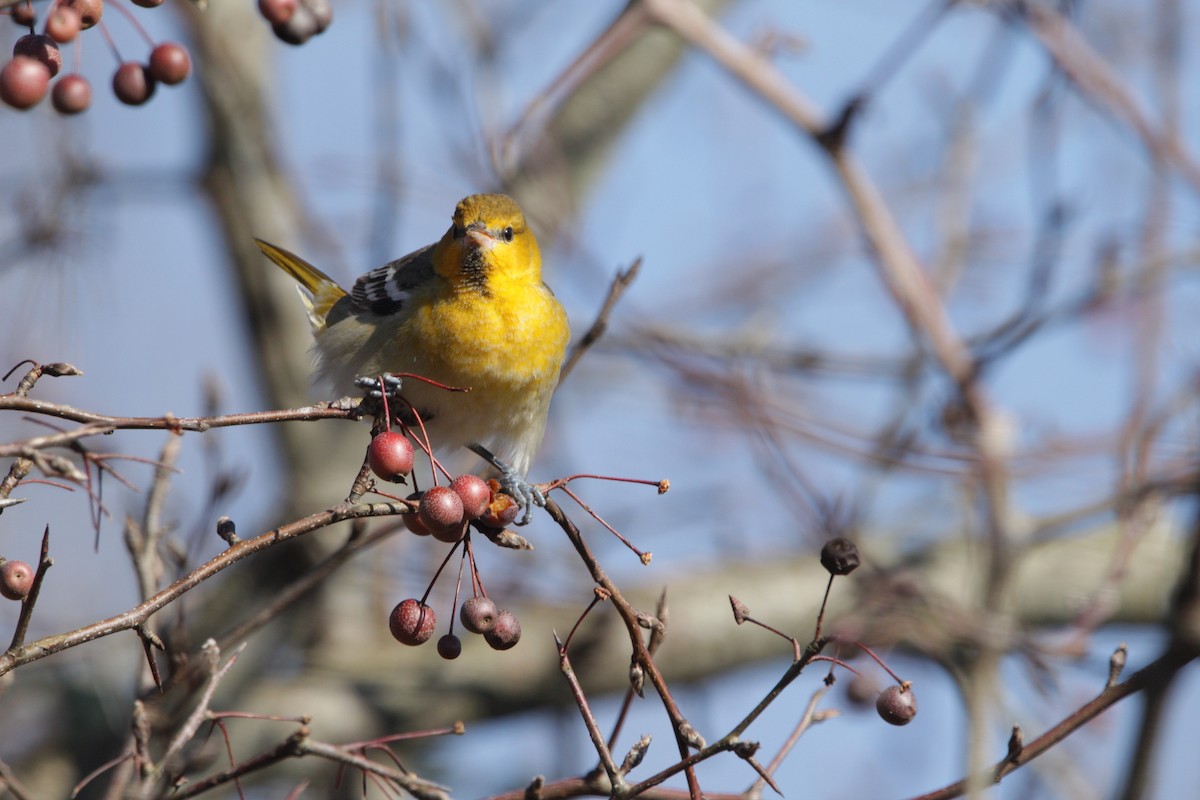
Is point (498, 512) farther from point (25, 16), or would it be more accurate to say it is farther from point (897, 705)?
point (25, 16)

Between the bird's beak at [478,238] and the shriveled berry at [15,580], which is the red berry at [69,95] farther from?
the bird's beak at [478,238]

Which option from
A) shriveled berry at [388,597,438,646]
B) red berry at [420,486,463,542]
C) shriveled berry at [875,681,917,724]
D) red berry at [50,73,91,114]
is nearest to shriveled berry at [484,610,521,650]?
shriveled berry at [388,597,438,646]

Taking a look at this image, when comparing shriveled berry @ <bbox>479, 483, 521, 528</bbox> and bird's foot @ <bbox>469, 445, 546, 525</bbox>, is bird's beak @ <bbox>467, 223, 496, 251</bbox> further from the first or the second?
shriveled berry @ <bbox>479, 483, 521, 528</bbox>

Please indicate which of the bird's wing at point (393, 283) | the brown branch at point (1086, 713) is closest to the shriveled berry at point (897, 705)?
the brown branch at point (1086, 713)

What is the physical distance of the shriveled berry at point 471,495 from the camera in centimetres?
218

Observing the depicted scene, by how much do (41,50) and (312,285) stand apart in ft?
9.22

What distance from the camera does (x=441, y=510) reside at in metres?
2.06

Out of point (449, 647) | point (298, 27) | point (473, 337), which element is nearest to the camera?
point (449, 647)

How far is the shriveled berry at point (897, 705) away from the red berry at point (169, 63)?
191cm

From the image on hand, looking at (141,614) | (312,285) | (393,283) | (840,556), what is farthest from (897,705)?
(312,285)

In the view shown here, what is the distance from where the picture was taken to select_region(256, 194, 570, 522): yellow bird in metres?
3.66

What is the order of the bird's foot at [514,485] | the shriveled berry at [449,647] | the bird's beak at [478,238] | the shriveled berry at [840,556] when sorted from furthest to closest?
the bird's beak at [478,238] < the bird's foot at [514,485] < the shriveled berry at [449,647] < the shriveled berry at [840,556]

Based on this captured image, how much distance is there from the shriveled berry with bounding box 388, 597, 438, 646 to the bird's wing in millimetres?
1927

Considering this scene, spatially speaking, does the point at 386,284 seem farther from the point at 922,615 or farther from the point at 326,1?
the point at 922,615
